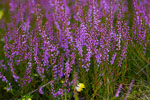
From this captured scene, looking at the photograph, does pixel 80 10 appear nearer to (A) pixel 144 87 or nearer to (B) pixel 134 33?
(B) pixel 134 33

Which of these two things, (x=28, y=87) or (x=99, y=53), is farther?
(x=28, y=87)

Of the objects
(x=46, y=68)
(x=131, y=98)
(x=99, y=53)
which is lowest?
(x=131, y=98)

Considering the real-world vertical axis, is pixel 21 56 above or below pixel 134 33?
below

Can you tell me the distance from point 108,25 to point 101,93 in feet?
2.64

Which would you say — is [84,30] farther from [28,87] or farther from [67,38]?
[28,87]

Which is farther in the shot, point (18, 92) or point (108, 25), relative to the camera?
point (18, 92)

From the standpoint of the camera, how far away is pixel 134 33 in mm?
2719

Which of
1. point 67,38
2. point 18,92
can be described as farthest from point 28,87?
point 67,38

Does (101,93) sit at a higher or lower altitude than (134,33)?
lower

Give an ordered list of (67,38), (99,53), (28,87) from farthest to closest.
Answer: (28,87), (67,38), (99,53)

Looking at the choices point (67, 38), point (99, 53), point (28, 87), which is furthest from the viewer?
point (28, 87)

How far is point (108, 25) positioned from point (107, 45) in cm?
34

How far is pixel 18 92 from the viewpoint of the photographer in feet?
8.45

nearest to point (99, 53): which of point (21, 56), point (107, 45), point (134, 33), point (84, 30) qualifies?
point (107, 45)
